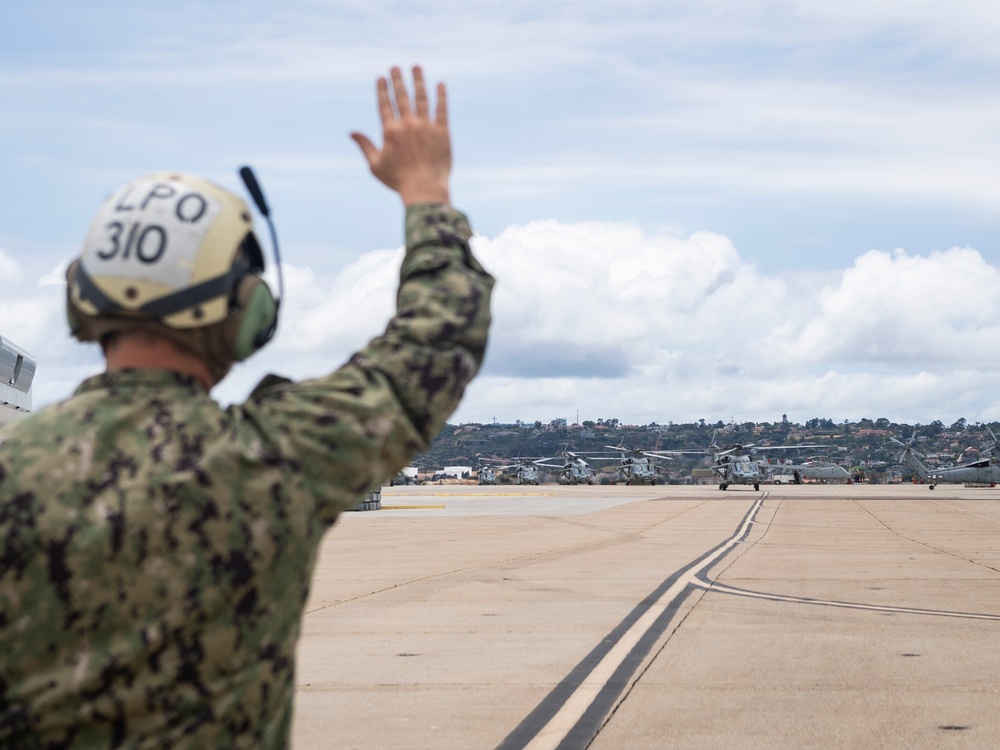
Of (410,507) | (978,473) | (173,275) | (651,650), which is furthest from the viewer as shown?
(978,473)

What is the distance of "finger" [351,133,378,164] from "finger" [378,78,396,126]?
7cm

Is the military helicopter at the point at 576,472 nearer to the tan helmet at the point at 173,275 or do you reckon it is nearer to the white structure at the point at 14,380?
the white structure at the point at 14,380

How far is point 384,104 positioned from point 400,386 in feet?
2.12

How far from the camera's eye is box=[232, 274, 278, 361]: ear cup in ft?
7.48

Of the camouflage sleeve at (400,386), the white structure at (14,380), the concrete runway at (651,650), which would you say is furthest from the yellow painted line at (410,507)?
the camouflage sleeve at (400,386)

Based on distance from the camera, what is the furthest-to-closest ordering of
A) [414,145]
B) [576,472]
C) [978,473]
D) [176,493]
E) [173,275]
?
[576,472]
[978,473]
[414,145]
[173,275]
[176,493]

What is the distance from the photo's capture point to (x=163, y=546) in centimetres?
204

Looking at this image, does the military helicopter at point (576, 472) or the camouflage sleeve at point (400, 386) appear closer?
the camouflage sleeve at point (400, 386)

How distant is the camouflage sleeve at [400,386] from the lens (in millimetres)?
2180

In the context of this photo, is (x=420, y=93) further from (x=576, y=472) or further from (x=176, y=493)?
(x=576, y=472)

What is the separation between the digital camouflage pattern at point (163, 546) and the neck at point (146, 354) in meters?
0.03

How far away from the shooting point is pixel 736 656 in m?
10.5

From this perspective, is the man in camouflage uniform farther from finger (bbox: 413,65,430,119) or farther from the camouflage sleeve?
finger (bbox: 413,65,430,119)

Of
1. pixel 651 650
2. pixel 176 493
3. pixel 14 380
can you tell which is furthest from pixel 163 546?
pixel 14 380
